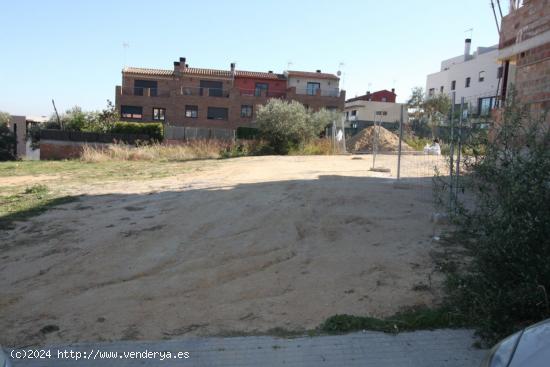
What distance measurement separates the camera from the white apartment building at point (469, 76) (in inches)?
1863

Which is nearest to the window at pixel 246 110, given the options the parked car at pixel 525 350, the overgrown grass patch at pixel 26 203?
the overgrown grass patch at pixel 26 203

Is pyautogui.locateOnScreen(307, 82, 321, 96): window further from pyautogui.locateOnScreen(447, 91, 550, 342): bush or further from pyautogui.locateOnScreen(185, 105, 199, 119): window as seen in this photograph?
pyautogui.locateOnScreen(447, 91, 550, 342): bush

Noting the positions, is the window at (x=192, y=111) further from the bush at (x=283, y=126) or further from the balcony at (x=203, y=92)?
the bush at (x=283, y=126)

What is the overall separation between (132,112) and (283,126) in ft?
94.9

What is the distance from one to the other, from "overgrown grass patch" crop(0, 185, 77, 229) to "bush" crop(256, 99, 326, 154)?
44.6ft

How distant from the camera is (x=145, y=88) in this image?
49.1 m

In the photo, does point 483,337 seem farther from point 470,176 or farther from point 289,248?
point 289,248

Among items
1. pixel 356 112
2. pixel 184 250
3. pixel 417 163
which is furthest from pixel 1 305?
pixel 356 112

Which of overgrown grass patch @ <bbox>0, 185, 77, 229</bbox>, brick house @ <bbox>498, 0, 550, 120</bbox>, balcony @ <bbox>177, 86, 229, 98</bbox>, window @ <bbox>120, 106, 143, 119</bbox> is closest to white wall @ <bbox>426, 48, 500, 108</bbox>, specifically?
balcony @ <bbox>177, 86, 229, 98</bbox>

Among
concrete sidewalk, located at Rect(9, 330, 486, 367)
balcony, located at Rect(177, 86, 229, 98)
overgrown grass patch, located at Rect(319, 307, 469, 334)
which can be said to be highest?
balcony, located at Rect(177, 86, 229, 98)

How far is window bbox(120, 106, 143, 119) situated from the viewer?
48719 mm

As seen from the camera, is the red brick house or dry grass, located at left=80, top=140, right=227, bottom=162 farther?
the red brick house

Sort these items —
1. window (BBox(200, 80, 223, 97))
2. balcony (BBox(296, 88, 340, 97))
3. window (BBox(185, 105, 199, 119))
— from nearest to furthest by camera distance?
window (BBox(185, 105, 199, 119)), window (BBox(200, 80, 223, 97)), balcony (BBox(296, 88, 340, 97))

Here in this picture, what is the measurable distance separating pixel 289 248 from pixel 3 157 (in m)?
25.7
